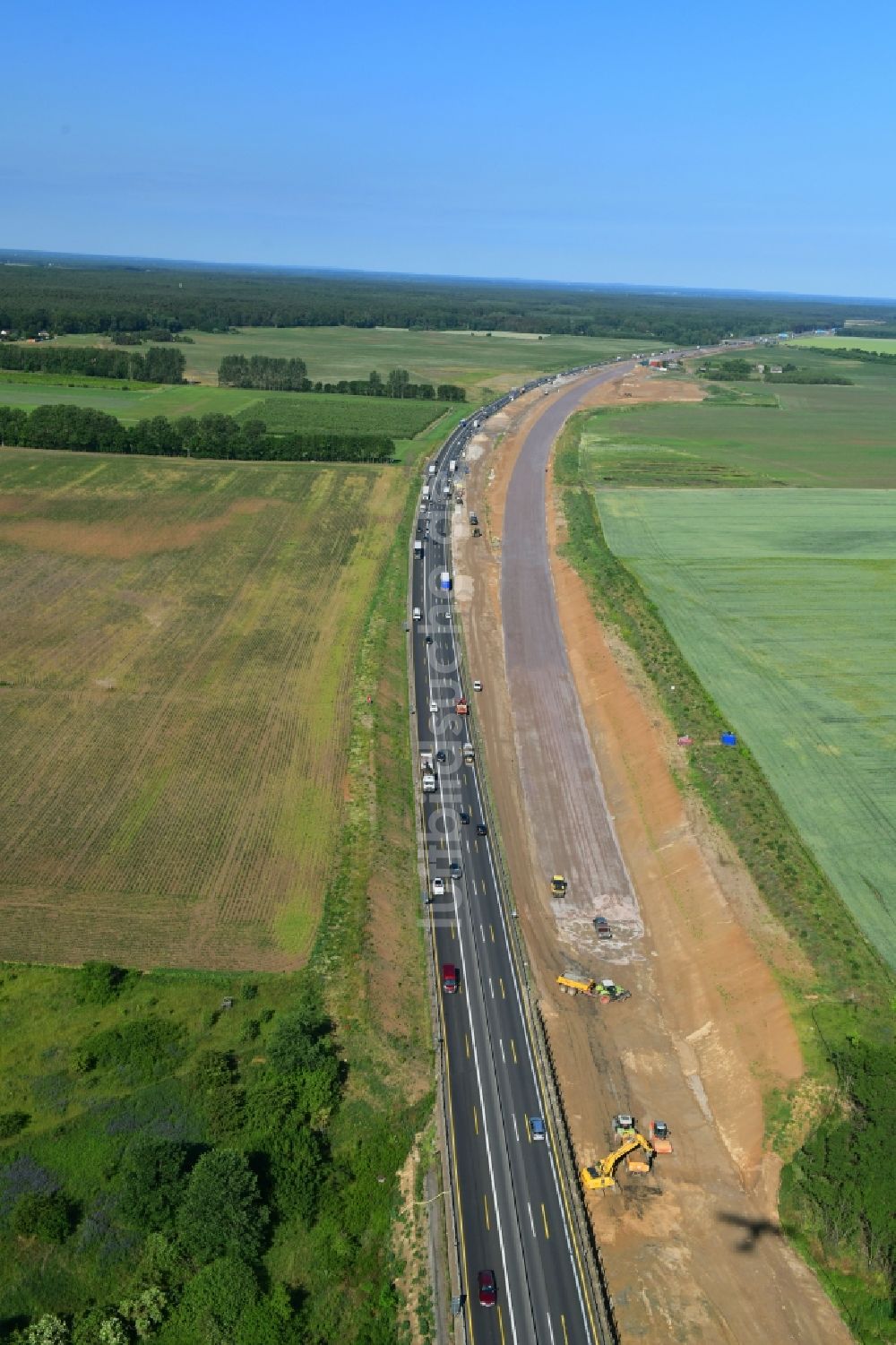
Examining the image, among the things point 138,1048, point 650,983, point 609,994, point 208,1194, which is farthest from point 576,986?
point 138,1048

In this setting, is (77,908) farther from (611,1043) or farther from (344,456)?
(344,456)

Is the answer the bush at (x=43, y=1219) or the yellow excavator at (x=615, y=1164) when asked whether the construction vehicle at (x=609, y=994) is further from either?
the bush at (x=43, y=1219)

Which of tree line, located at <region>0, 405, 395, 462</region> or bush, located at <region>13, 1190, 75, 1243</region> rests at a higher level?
tree line, located at <region>0, 405, 395, 462</region>

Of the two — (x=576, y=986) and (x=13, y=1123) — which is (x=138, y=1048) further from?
(x=576, y=986)

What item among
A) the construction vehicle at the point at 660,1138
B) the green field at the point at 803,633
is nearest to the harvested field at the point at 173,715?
the construction vehicle at the point at 660,1138

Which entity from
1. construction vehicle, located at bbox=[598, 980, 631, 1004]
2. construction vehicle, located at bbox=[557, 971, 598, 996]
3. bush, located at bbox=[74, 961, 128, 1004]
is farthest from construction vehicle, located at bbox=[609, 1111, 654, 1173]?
bush, located at bbox=[74, 961, 128, 1004]

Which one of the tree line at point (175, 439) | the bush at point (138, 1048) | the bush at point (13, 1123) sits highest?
the tree line at point (175, 439)

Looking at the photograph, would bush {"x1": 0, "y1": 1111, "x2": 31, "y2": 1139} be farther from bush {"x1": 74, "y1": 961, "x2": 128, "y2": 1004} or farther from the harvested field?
the harvested field
